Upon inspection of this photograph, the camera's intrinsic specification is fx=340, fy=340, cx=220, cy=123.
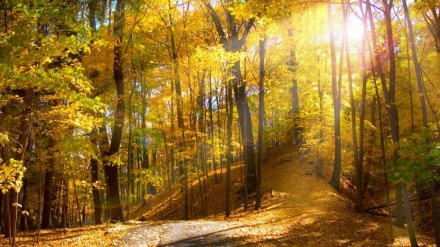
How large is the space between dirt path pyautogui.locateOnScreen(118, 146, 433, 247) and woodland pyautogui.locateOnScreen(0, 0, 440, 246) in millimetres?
923

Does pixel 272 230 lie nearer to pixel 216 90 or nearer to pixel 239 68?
pixel 239 68

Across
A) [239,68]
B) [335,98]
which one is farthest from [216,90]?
[335,98]

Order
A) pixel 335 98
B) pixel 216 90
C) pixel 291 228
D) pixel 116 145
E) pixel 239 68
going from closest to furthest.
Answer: pixel 291 228 → pixel 116 145 → pixel 335 98 → pixel 239 68 → pixel 216 90

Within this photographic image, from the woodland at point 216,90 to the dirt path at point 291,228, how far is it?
36.4 inches

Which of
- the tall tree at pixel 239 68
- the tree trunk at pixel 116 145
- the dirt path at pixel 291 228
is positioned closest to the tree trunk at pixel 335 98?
the dirt path at pixel 291 228

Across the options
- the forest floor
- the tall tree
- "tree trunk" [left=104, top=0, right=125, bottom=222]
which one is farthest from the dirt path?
"tree trunk" [left=104, top=0, right=125, bottom=222]

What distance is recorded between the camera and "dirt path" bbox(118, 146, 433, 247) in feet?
29.9

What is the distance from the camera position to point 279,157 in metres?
24.0

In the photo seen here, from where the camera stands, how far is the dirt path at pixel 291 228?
9.12 m

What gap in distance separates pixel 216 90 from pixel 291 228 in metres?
14.4

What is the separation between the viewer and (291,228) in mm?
10375

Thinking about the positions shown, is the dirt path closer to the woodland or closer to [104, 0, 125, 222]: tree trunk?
the woodland

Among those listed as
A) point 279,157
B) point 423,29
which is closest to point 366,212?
point 423,29

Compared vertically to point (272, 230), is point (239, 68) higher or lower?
higher
